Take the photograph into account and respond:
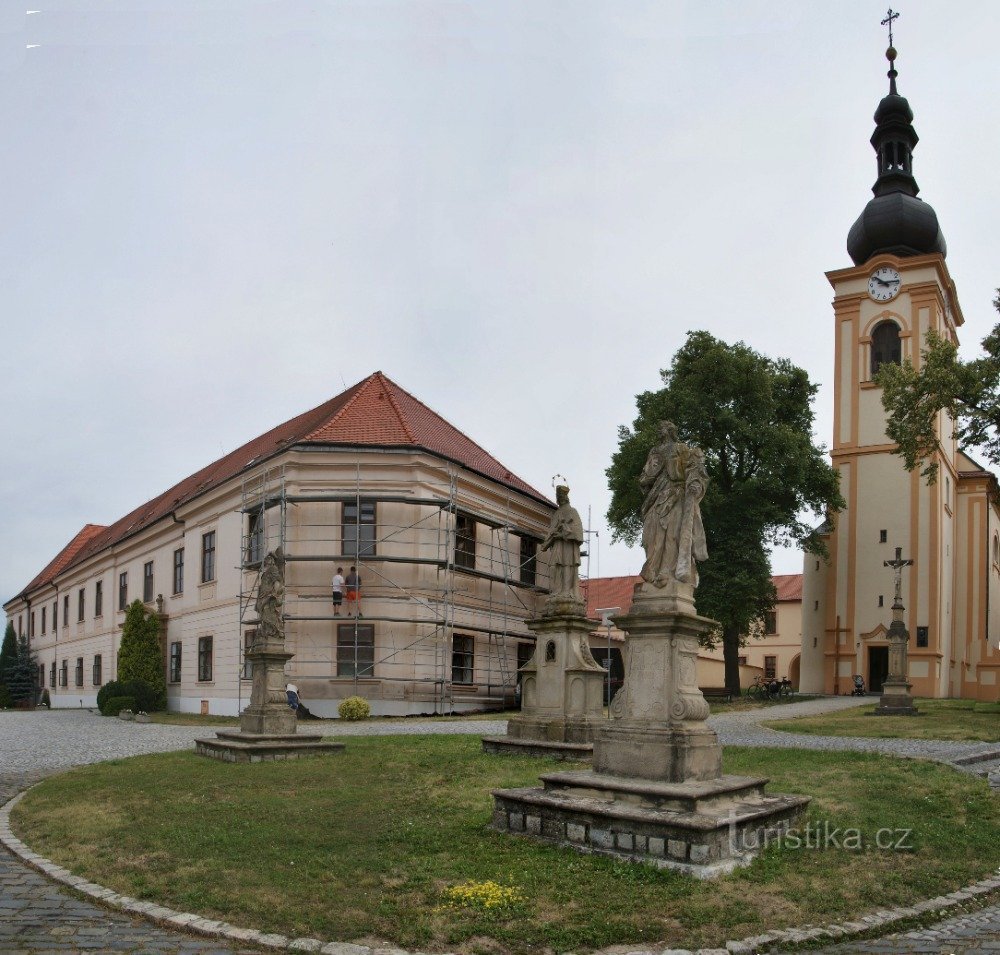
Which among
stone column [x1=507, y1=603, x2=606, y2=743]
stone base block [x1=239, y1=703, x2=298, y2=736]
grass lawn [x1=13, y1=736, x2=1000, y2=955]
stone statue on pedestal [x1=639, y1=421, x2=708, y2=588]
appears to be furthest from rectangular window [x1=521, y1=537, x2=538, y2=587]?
stone statue on pedestal [x1=639, y1=421, x2=708, y2=588]

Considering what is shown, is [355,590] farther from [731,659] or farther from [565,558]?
[731,659]

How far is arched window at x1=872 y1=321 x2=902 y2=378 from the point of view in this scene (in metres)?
41.1

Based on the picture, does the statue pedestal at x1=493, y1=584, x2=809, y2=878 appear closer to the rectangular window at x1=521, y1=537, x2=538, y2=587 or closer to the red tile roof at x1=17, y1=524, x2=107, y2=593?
the rectangular window at x1=521, y1=537, x2=538, y2=587

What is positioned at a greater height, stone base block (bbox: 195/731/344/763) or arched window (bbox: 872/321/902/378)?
arched window (bbox: 872/321/902/378)

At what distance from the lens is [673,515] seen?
8516 millimetres

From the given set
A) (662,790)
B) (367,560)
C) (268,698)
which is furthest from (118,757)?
(662,790)

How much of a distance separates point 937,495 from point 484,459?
62.8 feet

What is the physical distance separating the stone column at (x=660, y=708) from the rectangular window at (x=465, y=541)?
66.7 feet

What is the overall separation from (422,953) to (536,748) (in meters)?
8.03

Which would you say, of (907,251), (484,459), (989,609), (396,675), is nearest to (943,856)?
(396,675)

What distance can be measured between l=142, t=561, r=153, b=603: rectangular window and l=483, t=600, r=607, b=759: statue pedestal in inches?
1049

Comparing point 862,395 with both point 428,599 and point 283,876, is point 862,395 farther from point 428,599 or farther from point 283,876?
point 283,876

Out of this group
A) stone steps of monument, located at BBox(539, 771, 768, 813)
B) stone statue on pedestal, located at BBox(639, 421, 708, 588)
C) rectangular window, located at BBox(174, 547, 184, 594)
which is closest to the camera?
stone steps of monument, located at BBox(539, 771, 768, 813)

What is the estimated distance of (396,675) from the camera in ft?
86.9
